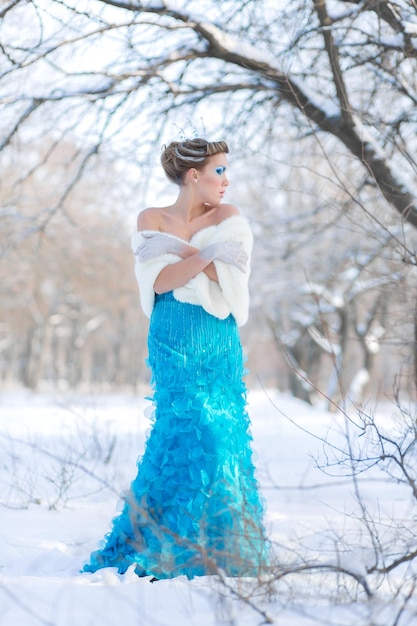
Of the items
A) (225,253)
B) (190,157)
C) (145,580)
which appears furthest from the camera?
(190,157)

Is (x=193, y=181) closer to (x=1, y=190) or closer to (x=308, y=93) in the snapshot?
(x=308, y=93)

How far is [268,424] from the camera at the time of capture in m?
9.95

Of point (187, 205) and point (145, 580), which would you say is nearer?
point (145, 580)

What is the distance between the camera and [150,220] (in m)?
3.29

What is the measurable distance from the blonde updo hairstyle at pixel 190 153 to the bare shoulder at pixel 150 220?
0.22 metres

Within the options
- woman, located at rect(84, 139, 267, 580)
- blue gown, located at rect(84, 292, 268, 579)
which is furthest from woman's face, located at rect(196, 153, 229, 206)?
blue gown, located at rect(84, 292, 268, 579)

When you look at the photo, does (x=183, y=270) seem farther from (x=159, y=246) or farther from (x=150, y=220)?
(x=150, y=220)

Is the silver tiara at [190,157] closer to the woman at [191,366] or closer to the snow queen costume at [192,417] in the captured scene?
the woman at [191,366]

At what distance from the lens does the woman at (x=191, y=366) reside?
310 cm

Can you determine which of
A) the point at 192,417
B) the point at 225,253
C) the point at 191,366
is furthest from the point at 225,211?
the point at 192,417

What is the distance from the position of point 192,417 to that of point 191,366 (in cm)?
22

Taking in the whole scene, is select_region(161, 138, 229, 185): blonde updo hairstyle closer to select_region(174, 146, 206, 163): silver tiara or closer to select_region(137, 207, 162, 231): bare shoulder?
select_region(174, 146, 206, 163): silver tiara

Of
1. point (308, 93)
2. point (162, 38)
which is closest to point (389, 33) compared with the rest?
point (308, 93)

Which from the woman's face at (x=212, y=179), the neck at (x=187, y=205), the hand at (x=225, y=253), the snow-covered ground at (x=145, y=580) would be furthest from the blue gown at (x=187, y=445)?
the woman's face at (x=212, y=179)
